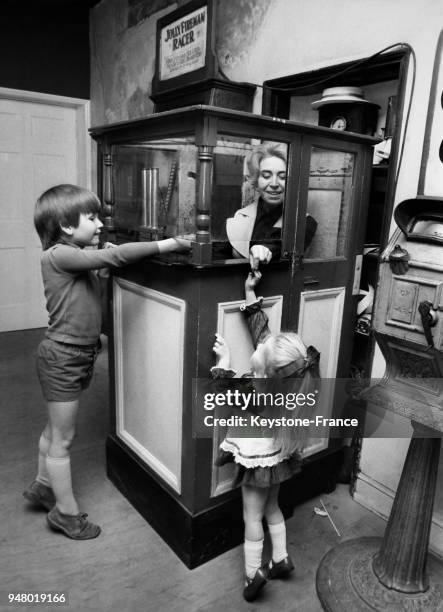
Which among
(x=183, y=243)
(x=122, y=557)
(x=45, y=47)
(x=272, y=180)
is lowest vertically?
(x=122, y=557)

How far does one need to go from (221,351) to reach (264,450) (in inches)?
14.2

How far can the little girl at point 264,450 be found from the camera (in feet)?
5.12

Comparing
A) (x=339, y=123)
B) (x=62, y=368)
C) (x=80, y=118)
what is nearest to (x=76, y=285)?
(x=62, y=368)

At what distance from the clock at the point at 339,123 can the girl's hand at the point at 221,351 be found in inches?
45.9

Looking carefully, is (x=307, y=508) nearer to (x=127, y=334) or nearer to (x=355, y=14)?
(x=127, y=334)

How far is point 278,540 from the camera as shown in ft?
5.81

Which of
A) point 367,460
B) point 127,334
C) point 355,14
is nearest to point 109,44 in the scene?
point 355,14

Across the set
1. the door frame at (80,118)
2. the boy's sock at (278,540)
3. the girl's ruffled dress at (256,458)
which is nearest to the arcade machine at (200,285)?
the girl's ruffled dress at (256,458)

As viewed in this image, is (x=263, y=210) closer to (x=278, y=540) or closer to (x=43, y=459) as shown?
(x=278, y=540)

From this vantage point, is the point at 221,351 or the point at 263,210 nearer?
the point at 221,351

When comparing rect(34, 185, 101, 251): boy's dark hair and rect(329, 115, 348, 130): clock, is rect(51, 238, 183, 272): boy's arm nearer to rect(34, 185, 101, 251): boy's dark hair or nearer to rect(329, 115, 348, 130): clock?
rect(34, 185, 101, 251): boy's dark hair

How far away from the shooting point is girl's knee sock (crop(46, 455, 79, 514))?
197 centimetres

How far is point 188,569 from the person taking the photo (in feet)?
6.19

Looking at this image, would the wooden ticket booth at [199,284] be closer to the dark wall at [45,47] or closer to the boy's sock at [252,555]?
the boy's sock at [252,555]
